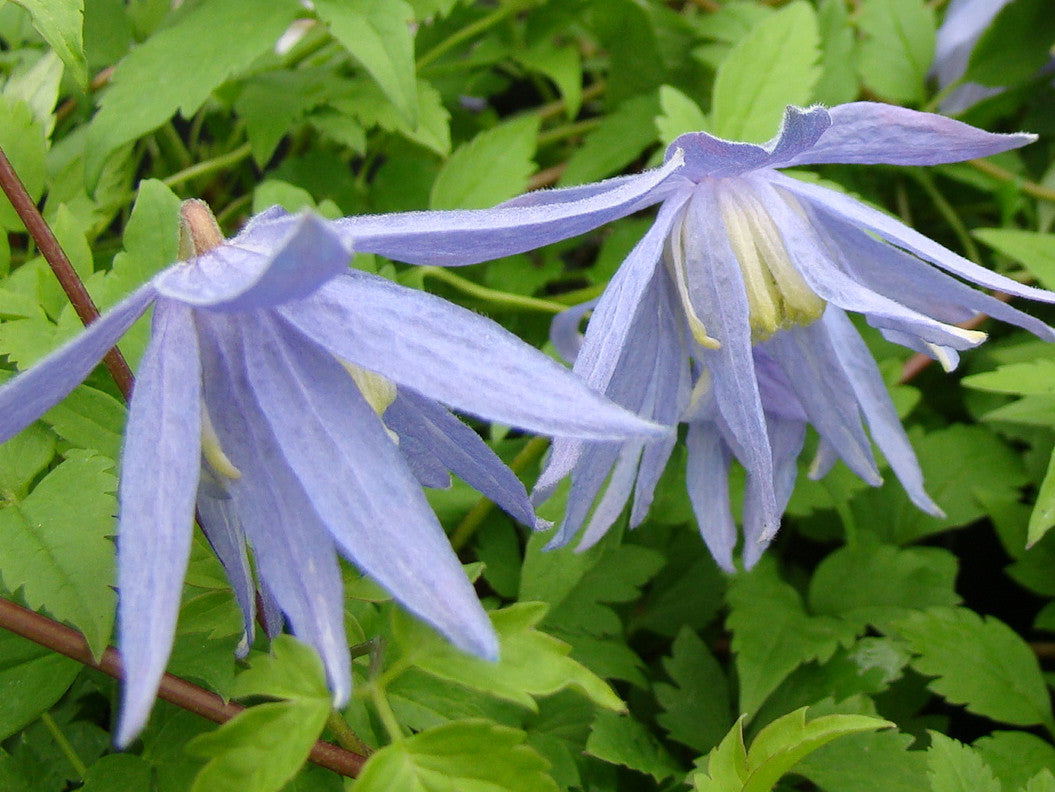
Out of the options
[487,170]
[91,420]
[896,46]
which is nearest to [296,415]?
[91,420]

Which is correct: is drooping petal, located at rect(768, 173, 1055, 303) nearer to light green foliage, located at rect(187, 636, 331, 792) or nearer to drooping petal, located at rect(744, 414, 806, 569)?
drooping petal, located at rect(744, 414, 806, 569)

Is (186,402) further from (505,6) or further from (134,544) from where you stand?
(505,6)

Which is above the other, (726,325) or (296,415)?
(296,415)

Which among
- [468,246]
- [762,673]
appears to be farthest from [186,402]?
[762,673]

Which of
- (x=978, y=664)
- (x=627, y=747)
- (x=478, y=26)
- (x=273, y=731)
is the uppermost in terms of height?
(x=478, y=26)

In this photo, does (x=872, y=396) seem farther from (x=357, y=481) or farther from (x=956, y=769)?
(x=357, y=481)

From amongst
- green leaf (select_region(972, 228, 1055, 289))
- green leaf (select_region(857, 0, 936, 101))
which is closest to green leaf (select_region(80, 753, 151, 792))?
green leaf (select_region(972, 228, 1055, 289))

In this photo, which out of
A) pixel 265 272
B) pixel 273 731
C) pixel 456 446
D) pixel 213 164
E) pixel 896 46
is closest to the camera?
pixel 265 272
